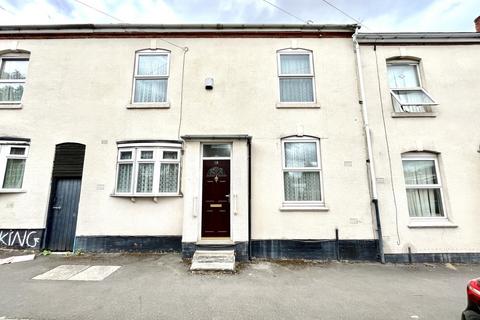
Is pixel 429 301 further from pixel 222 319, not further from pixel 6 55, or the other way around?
pixel 6 55

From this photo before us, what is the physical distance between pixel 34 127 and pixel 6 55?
3.03 metres

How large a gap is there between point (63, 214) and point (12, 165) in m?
2.25

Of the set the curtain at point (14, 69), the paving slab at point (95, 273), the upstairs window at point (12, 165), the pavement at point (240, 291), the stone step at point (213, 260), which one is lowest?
the pavement at point (240, 291)

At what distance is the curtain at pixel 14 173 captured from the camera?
6988mm

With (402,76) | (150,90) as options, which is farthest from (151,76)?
(402,76)

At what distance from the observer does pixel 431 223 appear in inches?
255

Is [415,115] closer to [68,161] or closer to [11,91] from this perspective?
[68,161]

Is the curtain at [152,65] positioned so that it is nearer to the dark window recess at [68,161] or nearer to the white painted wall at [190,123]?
the white painted wall at [190,123]

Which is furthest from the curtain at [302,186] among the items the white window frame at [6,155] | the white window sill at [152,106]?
the white window frame at [6,155]

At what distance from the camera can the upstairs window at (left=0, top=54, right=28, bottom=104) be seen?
24.8ft

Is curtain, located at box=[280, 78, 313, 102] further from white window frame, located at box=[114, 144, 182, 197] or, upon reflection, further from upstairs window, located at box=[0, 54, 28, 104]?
upstairs window, located at box=[0, 54, 28, 104]

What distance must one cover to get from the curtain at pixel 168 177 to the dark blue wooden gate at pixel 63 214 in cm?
258

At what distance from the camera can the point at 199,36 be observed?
7.74 m

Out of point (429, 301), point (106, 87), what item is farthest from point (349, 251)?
point (106, 87)
